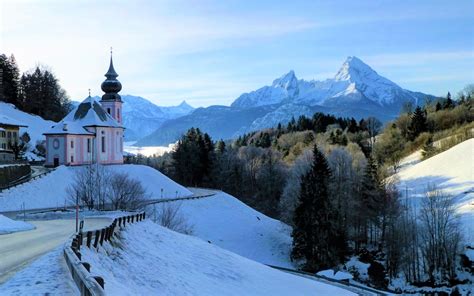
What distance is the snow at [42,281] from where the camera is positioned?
10977 mm

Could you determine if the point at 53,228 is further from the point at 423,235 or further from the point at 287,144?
the point at 287,144

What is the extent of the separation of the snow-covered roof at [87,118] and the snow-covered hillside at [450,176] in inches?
1586

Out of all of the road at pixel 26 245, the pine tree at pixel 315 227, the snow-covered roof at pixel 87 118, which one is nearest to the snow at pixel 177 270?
the road at pixel 26 245

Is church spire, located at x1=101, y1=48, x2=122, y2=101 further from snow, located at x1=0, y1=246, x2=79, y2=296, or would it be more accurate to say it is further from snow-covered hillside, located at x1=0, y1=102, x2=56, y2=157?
snow, located at x1=0, y1=246, x2=79, y2=296

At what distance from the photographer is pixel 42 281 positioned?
38.9 feet

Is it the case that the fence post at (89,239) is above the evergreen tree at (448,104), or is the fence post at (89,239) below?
below

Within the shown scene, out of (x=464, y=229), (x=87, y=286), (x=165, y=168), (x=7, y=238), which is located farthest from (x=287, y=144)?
(x=87, y=286)

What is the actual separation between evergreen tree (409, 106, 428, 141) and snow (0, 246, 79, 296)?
301ft

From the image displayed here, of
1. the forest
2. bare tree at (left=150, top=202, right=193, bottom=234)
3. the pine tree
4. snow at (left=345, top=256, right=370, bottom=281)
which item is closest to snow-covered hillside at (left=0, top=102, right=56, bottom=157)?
the forest

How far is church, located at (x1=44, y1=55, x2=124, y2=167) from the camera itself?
63.5 meters

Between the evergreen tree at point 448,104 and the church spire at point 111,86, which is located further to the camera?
the evergreen tree at point 448,104

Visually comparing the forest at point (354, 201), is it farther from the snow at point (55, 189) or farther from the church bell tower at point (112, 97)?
the church bell tower at point (112, 97)

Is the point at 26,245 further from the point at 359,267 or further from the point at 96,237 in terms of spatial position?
the point at 359,267

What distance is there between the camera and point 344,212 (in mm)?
57875
